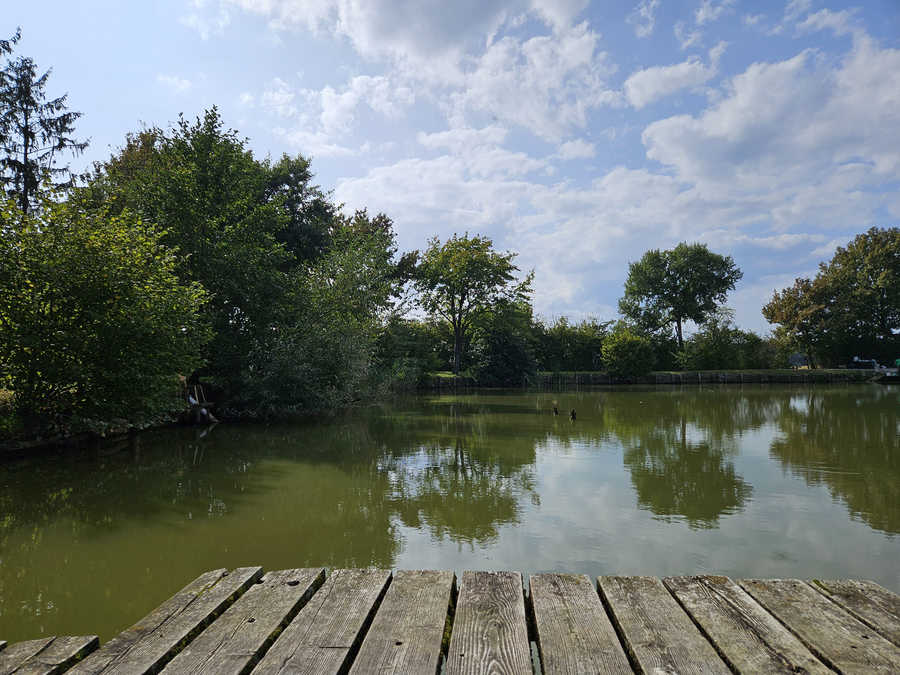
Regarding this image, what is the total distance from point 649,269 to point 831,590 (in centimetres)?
5743

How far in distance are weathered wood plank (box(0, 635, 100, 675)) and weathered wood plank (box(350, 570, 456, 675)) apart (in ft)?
3.25

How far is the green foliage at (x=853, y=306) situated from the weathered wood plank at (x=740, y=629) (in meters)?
56.0

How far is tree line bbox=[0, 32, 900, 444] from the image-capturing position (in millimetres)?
11523

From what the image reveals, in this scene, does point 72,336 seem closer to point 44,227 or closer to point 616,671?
point 44,227

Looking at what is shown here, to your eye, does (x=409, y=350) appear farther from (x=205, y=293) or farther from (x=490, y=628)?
(x=490, y=628)

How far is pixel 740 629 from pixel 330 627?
1528 millimetres

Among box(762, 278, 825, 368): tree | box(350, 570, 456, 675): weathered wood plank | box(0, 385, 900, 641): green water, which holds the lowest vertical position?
box(0, 385, 900, 641): green water

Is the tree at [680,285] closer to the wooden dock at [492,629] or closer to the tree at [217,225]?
the tree at [217,225]

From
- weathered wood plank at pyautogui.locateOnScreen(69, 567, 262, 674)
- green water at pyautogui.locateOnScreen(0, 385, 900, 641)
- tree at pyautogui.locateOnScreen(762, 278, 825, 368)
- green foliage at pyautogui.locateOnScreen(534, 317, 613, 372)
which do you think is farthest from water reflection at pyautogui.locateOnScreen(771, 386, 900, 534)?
tree at pyautogui.locateOnScreen(762, 278, 825, 368)

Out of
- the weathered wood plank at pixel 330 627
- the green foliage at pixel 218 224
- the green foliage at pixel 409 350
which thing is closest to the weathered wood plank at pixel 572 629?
the weathered wood plank at pixel 330 627

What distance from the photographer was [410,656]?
183 cm

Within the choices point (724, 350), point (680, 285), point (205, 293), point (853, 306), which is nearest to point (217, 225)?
point (205, 293)

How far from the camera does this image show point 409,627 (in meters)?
2.04

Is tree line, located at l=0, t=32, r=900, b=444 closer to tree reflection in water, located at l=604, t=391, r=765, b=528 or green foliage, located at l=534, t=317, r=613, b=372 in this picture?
green foliage, located at l=534, t=317, r=613, b=372
